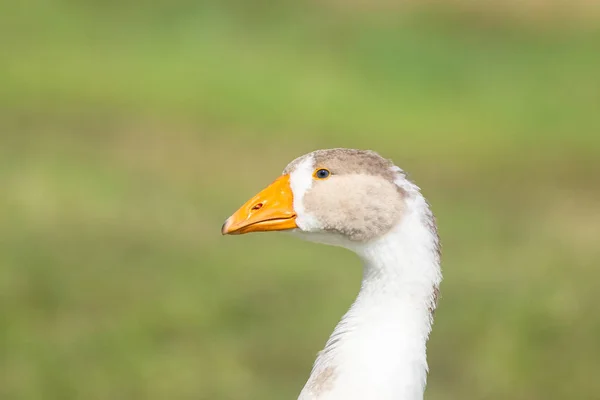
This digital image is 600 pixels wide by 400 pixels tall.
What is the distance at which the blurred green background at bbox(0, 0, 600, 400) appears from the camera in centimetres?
1052

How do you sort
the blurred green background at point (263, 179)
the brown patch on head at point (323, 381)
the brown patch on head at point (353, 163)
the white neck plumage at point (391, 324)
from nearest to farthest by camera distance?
the white neck plumage at point (391, 324) → the brown patch on head at point (323, 381) → the brown patch on head at point (353, 163) → the blurred green background at point (263, 179)

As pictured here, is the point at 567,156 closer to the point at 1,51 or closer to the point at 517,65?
the point at 517,65

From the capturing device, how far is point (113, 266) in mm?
12562

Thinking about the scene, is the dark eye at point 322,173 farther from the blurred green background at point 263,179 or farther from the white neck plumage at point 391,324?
the blurred green background at point 263,179

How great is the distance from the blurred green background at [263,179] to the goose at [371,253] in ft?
15.1

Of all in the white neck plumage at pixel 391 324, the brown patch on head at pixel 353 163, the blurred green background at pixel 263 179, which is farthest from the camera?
the blurred green background at pixel 263 179

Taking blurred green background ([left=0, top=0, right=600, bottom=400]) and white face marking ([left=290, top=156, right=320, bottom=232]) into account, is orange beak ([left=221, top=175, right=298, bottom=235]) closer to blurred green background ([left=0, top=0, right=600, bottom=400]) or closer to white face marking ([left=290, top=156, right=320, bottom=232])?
white face marking ([left=290, top=156, right=320, bottom=232])

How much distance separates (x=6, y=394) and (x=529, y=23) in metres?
14.7

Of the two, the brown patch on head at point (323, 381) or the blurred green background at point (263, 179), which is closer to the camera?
the brown patch on head at point (323, 381)

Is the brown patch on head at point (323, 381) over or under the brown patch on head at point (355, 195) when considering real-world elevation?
under

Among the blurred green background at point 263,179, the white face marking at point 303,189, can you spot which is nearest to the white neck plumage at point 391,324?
the white face marking at point 303,189

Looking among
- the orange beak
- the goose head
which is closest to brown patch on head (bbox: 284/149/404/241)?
the goose head

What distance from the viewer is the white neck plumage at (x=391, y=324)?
5195mm

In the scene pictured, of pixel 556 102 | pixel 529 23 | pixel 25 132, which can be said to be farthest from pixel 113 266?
pixel 529 23
